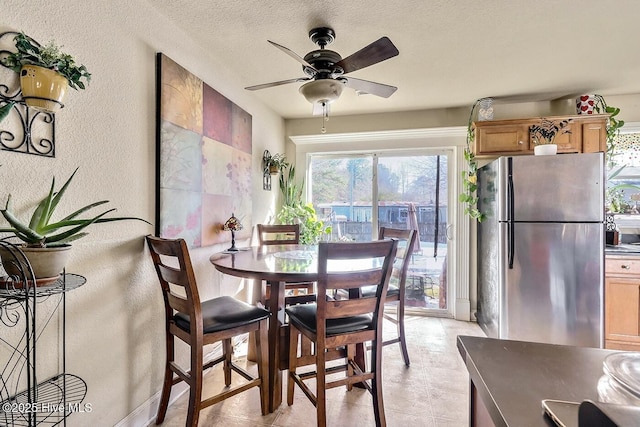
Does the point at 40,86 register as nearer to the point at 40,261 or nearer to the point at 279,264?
the point at 40,261

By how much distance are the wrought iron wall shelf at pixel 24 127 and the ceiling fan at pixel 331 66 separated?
1073mm

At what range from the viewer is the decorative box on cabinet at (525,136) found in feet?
9.59

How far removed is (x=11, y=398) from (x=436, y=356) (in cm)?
266

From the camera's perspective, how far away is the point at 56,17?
1.31m

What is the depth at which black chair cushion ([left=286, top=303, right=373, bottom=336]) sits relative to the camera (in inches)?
65.4

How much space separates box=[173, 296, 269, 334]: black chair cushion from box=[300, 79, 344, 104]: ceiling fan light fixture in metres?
1.33

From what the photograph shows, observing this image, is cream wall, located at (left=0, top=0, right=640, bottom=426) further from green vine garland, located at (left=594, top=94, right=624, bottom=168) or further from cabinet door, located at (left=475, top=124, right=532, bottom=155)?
green vine garland, located at (left=594, top=94, right=624, bottom=168)

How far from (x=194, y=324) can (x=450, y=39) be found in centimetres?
241

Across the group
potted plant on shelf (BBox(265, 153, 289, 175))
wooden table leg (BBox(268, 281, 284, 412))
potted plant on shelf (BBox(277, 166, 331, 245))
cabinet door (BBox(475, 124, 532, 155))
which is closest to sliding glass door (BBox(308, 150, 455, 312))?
potted plant on shelf (BBox(277, 166, 331, 245))

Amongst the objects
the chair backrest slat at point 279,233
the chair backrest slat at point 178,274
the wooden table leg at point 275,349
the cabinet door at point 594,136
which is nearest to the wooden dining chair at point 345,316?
the wooden table leg at point 275,349

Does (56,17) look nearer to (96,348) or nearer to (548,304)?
(96,348)

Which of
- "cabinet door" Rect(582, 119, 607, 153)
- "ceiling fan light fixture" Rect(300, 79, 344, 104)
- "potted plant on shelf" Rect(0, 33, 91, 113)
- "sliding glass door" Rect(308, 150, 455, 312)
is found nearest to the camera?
"potted plant on shelf" Rect(0, 33, 91, 113)

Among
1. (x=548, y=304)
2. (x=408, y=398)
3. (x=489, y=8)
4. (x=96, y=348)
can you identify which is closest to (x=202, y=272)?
(x=96, y=348)

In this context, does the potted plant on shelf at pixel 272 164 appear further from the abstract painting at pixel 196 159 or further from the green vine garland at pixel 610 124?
the green vine garland at pixel 610 124
